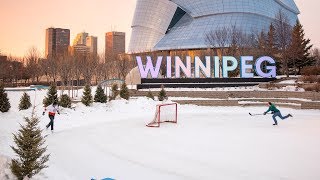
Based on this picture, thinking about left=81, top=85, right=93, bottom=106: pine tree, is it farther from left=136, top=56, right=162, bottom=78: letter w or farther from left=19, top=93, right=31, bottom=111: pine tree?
left=136, top=56, right=162, bottom=78: letter w

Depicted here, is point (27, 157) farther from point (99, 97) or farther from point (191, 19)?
point (191, 19)

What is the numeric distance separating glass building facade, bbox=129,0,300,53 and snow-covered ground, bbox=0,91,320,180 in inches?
2386

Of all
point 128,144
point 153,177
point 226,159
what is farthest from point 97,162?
point 226,159

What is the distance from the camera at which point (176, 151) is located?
38.3 ft

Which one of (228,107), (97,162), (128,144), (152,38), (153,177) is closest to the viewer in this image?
(153,177)

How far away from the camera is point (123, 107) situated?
88.6 feet

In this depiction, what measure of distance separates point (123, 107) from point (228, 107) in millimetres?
10696

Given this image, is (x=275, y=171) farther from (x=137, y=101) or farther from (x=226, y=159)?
(x=137, y=101)

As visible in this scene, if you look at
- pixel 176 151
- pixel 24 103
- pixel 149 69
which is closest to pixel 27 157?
pixel 176 151

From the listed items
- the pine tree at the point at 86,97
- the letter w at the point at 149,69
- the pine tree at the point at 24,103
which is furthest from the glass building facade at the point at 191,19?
the pine tree at the point at 24,103

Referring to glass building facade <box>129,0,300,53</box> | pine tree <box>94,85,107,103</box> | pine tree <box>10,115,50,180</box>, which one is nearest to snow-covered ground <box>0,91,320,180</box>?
pine tree <box>10,115,50,180</box>

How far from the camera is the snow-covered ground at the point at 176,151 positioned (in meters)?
8.88

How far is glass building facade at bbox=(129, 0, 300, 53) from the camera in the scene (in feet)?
263

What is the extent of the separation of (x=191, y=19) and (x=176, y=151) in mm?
81214
